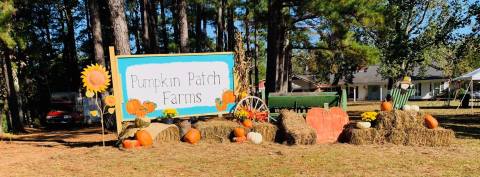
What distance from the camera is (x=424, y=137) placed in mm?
10156

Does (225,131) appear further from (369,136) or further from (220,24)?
(220,24)

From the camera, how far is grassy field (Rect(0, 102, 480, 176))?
7539 millimetres

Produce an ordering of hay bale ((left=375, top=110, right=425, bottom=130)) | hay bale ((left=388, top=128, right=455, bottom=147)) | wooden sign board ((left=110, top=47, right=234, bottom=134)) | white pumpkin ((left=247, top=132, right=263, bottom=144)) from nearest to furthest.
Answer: hay bale ((left=388, top=128, right=455, bottom=147))
hay bale ((left=375, top=110, right=425, bottom=130))
white pumpkin ((left=247, top=132, right=263, bottom=144))
wooden sign board ((left=110, top=47, right=234, bottom=134))

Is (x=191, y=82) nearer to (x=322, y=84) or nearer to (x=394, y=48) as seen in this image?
(x=394, y=48)

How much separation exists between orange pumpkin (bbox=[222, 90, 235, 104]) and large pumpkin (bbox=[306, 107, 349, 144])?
94.9 inches

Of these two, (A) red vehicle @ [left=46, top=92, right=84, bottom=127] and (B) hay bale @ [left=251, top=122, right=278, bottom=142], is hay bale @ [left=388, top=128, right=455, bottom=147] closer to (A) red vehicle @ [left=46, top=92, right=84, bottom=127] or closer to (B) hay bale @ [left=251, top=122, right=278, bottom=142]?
(B) hay bale @ [left=251, top=122, right=278, bottom=142]

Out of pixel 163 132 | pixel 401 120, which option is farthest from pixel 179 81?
pixel 401 120

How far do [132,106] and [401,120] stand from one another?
6536 mm

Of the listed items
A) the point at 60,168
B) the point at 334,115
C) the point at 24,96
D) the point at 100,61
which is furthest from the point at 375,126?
A: the point at 24,96

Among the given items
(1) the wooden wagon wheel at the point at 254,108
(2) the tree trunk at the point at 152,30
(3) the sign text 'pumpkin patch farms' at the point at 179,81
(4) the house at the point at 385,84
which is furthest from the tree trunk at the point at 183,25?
(4) the house at the point at 385,84

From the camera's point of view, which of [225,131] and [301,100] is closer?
[225,131]

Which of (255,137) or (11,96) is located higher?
(11,96)

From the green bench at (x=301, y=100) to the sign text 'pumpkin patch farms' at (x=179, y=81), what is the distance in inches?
58.7

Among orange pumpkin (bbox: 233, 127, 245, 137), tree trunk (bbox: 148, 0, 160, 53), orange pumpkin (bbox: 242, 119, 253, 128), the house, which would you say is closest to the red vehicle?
tree trunk (bbox: 148, 0, 160, 53)
